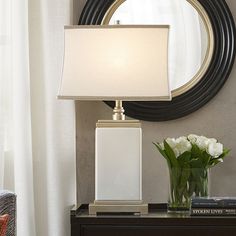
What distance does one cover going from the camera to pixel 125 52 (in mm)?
2314

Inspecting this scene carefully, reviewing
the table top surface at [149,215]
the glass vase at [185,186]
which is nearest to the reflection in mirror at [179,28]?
the glass vase at [185,186]

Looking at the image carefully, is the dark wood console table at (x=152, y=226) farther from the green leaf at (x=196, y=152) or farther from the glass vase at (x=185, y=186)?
the green leaf at (x=196, y=152)

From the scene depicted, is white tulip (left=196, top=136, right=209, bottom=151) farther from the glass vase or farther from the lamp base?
the lamp base

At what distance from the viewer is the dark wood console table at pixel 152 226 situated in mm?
2338

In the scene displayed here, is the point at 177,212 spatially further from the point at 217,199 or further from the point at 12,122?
the point at 12,122

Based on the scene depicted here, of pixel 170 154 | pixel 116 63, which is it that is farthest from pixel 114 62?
pixel 170 154

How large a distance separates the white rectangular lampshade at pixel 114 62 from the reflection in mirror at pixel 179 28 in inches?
15.6

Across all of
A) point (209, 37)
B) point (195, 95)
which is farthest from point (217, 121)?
point (209, 37)

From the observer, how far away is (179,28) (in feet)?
8.92

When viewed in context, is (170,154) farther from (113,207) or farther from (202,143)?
(113,207)

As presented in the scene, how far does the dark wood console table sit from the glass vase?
113 mm

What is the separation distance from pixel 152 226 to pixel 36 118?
662mm

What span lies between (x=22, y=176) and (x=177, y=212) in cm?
63

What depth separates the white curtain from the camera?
2424 millimetres
